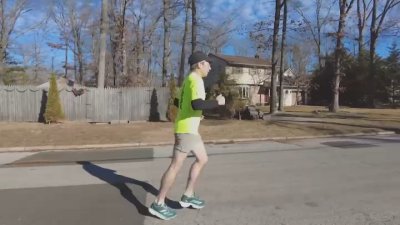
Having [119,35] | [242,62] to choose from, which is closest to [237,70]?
[242,62]

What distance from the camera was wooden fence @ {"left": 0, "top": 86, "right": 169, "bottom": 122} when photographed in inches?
983

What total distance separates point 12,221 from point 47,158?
6375 mm

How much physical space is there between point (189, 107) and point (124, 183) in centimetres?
265

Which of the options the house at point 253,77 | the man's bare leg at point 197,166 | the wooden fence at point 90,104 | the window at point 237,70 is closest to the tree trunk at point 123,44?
the wooden fence at point 90,104

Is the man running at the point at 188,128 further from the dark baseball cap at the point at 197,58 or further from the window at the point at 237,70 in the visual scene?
the window at the point at 237,70

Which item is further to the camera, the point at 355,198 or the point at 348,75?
the point at 348,75

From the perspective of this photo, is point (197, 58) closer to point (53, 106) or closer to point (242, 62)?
point (53, 106)

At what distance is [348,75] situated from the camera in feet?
174

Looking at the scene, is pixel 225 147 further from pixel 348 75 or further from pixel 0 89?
pixel 348 75

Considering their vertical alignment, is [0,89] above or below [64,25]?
below

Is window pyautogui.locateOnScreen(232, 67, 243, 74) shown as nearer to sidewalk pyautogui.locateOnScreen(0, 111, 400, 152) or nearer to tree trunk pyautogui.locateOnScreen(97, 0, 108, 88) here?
tree trunk pyautogui.locateOnScreen(97, 0, 108, 88)

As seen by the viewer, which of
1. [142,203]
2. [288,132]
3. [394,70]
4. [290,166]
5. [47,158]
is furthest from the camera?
[394,70]

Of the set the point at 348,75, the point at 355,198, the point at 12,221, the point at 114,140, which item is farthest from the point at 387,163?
the point at 348,75

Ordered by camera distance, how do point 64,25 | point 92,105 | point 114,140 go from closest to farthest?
point 114,140
point 92,105
point 64,25
